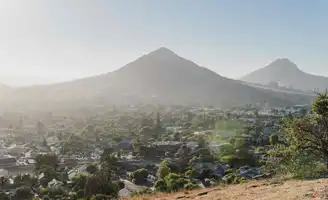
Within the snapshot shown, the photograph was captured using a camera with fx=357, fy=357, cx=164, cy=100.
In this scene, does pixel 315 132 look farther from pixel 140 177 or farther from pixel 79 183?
pixel 140 177

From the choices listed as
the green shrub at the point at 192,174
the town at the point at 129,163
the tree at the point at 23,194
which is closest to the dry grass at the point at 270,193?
the town at the point at 129,163

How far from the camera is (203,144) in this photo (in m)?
53.9

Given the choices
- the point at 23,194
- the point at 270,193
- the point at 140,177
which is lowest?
the point at 140,177

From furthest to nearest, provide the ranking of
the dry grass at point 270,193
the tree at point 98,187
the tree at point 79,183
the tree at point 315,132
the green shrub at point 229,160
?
the green shrub at point 229,160
the tree at point 79,183
the tree at point 98,187
the tree at point 315,132
the dry grass at point 270,193

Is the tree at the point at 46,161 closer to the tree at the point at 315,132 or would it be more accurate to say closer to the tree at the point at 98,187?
the tree at the point at 98,187

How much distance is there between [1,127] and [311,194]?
11455 cm

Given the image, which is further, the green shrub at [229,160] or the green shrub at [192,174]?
the green shrub at [229,160]

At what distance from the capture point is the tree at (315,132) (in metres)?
15.1

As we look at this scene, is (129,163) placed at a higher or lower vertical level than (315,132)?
lower

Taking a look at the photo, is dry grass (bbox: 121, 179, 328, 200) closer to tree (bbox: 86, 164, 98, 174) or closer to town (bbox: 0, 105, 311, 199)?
town (bbox: 0, 105, 311, 199)

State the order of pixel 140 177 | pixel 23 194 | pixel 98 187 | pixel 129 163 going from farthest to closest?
pixel 129 163
pixel 140 177
pixel 23 194
pixel 98 187

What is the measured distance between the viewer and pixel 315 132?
15.5m

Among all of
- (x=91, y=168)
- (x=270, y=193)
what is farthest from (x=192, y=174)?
(x=270, y=193)

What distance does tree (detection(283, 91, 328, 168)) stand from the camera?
1512 cm
